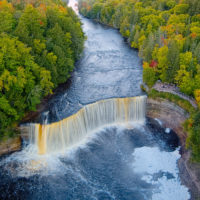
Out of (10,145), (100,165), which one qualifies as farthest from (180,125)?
(10,145)

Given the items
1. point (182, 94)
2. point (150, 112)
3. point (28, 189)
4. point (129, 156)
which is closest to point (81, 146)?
point (129, 156)

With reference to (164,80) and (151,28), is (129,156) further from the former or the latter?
(151,28)

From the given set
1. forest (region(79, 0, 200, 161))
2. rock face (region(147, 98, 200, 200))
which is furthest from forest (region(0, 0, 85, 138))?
rock face (region(147, 98, 200, 200))

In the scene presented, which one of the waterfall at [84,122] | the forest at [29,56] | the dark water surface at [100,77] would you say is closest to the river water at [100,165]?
the dark water surface at [100,77]

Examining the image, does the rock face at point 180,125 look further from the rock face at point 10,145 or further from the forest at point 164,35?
the rock face at point 10,145

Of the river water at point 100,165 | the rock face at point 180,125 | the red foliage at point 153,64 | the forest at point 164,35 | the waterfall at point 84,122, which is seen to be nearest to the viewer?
the river water at point 100,165

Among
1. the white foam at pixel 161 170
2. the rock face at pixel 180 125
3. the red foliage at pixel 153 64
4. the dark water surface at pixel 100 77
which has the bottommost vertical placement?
the white foam at pixel 161 170

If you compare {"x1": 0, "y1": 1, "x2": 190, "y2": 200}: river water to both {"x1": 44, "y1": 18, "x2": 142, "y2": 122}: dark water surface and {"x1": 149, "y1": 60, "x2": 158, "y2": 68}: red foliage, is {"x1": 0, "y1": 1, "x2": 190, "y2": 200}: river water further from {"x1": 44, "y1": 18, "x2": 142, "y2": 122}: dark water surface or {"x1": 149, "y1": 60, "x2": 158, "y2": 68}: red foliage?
{"x1": 149, "y1": 60, "x2": 158, "y2": 68}: red foliage
